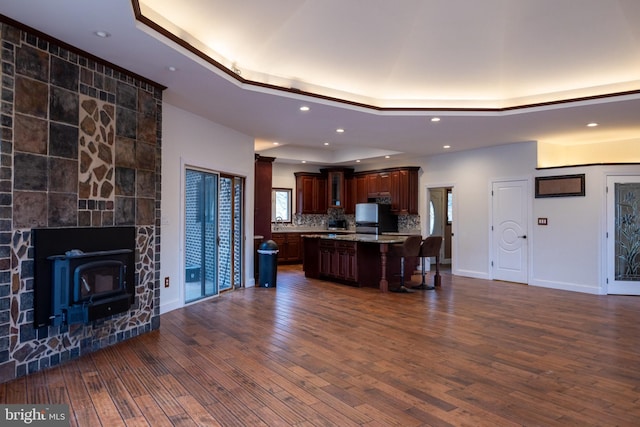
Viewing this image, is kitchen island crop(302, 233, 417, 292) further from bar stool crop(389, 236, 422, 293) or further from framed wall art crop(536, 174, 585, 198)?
framed wall art crop(536, 174, 585, 198)

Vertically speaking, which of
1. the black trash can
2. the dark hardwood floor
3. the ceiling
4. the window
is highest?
the ceiling

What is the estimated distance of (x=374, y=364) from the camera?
3439 mm

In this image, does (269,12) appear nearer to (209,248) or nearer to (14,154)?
(14,154)

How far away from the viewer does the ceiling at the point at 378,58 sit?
348cm

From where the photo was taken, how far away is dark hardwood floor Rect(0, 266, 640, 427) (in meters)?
2.58

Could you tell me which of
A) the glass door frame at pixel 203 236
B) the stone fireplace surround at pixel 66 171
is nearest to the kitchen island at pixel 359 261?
the glass door frame at pixel 203 236

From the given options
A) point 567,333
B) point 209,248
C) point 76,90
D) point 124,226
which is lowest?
point 567,333

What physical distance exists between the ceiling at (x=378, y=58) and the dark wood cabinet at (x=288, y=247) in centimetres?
418

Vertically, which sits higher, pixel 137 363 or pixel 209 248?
pixel 209 248

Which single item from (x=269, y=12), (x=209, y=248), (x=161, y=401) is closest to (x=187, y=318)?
(x=209, y=248)

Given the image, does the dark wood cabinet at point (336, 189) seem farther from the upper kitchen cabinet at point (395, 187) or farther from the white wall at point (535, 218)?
the white wall at point (535, 218)

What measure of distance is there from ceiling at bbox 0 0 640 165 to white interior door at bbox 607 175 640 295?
0.94 metres

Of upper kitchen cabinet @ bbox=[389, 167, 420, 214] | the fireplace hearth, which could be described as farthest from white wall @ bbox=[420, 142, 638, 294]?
the fireplace hearth

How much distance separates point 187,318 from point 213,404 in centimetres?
237
